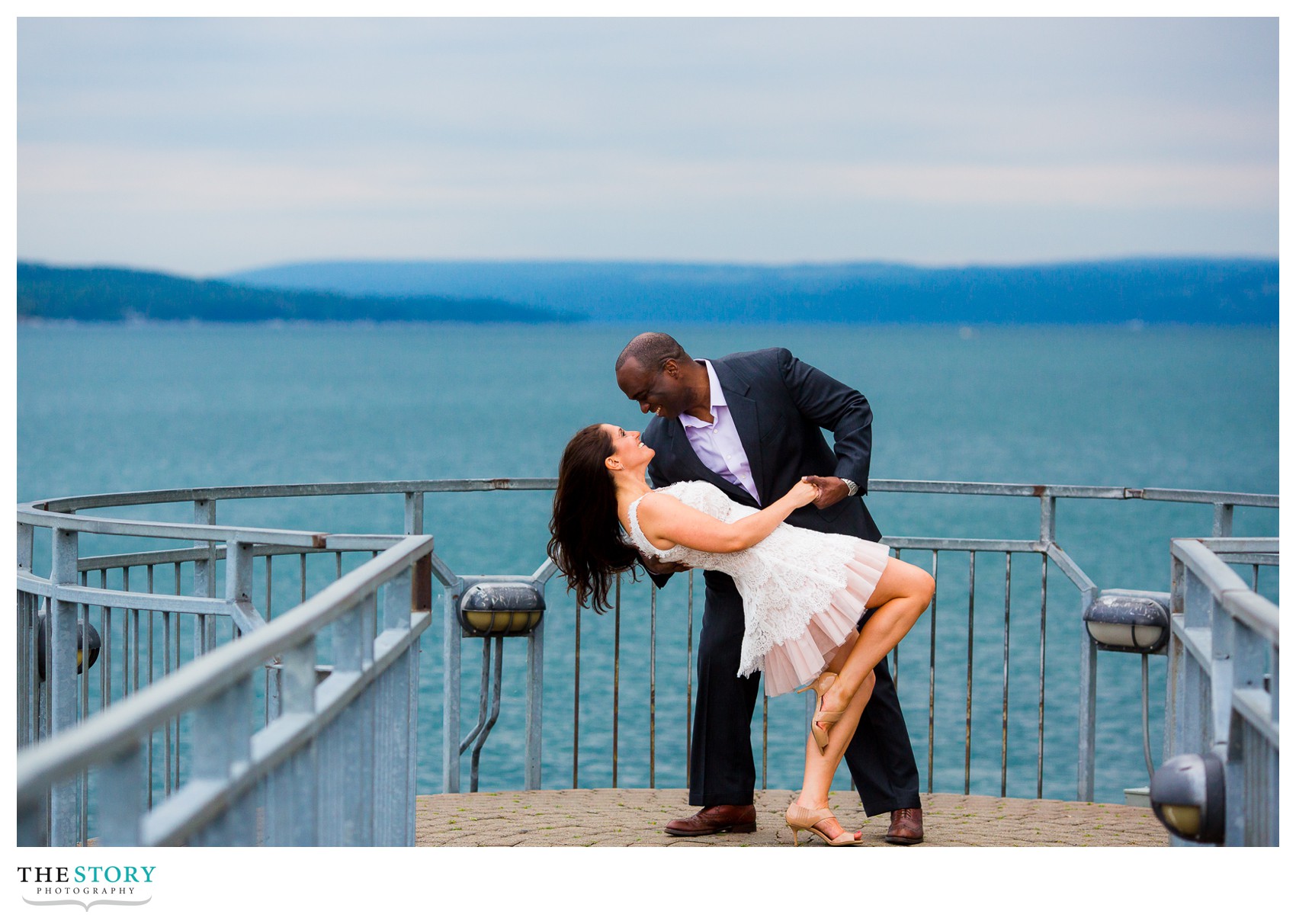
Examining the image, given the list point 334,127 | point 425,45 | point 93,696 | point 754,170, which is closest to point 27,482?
point 334,127

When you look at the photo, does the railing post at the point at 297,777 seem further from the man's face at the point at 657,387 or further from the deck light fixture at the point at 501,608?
the deck light fixture at the point at 501,608

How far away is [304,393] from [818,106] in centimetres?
5303

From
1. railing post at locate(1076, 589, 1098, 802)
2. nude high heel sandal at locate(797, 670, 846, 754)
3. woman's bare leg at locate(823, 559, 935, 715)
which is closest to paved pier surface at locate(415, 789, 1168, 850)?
railing post at locate(1076, 589, 1098, 802)

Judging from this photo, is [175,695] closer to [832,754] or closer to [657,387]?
[657,387]

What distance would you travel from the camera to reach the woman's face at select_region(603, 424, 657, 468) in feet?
15.5

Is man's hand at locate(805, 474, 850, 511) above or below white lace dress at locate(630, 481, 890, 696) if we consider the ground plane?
above

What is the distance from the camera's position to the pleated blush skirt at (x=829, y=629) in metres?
4.70

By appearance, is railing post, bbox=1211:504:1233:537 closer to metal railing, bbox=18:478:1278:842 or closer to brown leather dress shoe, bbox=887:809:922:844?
metal railing, bbox=18:478:1278:842

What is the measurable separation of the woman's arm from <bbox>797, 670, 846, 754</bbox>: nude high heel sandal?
581 millimetres
